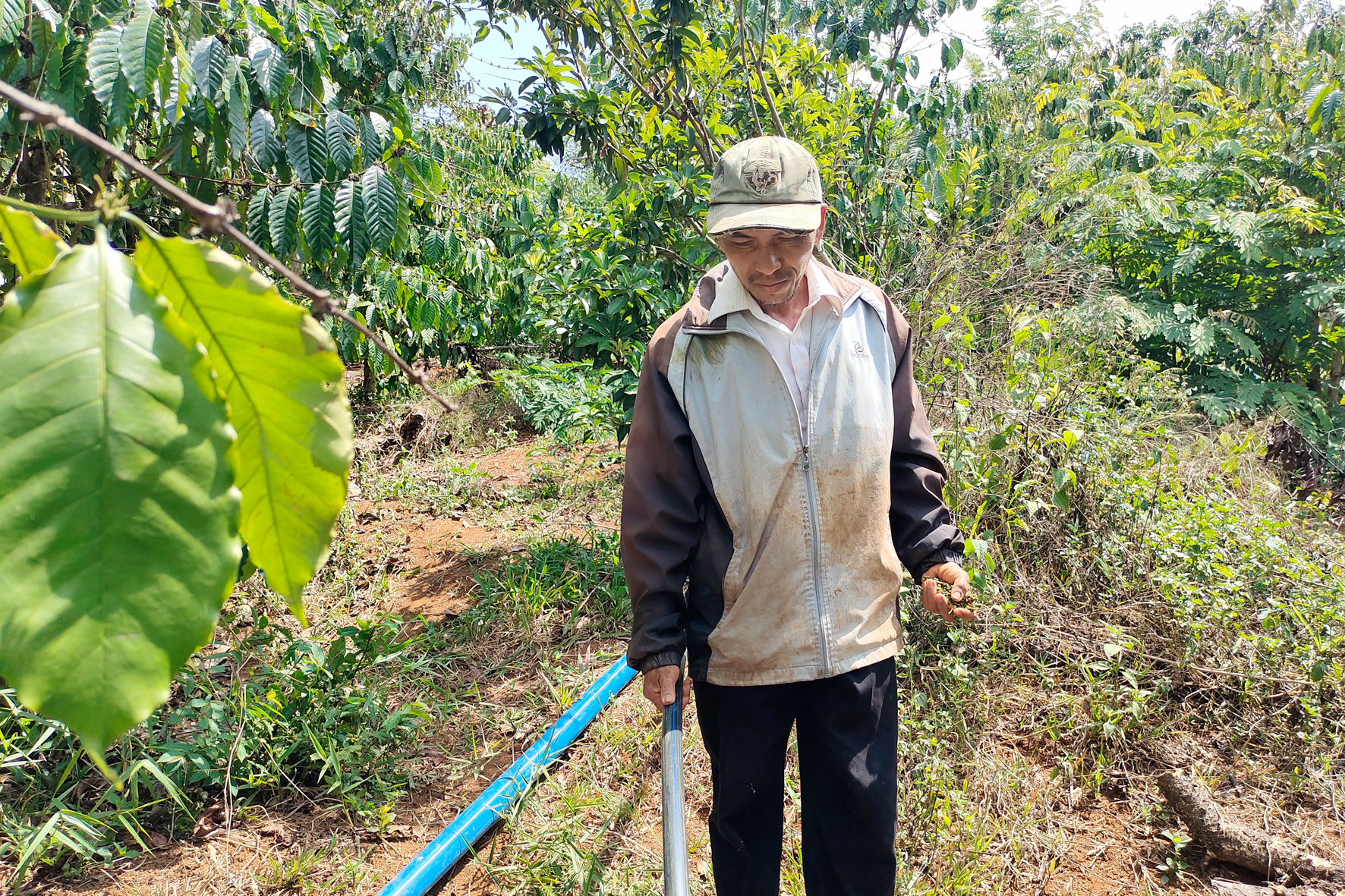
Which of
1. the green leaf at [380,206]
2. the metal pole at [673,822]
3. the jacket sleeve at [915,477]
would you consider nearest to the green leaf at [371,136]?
the green leaf at [380,206]

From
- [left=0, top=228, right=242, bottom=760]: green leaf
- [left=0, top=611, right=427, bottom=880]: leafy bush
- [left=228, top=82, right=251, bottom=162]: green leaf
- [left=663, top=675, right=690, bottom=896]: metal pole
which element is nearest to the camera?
[left=0, top=228, right=242, bottom=760]: green leaf

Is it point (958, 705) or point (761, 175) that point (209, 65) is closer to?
point (761, 175)

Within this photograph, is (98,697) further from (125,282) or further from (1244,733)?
(1244,733)

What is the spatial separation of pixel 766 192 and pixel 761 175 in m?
0.04

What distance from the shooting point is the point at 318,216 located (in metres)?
2.10

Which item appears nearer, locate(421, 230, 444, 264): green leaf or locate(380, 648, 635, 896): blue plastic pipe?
locate(380, 648, 635, 896): blue plastic pipe

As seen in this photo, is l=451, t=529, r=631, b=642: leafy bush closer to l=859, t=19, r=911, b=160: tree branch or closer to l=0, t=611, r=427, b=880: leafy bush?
l=0, t=611, r=427, b=880: leafy bush

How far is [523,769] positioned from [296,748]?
Result: 0.75 m

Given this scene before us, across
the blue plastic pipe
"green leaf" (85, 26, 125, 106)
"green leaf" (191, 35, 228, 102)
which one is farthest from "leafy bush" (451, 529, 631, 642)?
"green leaf" (85, 26, 125, 106)

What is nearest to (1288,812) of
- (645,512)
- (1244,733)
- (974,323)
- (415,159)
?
(1244,733)

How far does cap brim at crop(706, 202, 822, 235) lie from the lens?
5.54 feet

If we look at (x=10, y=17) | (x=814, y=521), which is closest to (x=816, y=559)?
(x=814, y=521)

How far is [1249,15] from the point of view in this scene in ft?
32.7

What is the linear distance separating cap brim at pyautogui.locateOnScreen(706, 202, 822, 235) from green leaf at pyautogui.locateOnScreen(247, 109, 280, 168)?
1061mm
